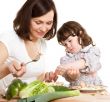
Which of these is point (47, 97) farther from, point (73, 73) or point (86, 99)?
point (73, 73)

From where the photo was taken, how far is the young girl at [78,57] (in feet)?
6.16

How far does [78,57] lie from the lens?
1.95m

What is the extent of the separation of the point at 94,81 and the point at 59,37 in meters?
0.31

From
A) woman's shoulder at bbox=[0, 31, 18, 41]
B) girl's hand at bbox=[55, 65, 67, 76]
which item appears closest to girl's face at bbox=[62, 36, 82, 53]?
girl's hand at bbox=[55, 65, 67, 76]

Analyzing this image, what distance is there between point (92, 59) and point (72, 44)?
0.15m

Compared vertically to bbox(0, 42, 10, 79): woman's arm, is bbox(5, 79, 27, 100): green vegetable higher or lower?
lower

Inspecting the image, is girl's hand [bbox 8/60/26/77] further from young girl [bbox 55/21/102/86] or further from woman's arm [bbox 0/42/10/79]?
young girl [bbox 55/21/102/86]

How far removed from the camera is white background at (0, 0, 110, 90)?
2.05 metres

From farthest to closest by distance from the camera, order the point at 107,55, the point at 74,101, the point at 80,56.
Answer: the point at 107,55 → the point at 80,56 → the point at 74,101

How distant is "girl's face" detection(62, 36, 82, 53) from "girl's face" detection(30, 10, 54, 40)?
22cm

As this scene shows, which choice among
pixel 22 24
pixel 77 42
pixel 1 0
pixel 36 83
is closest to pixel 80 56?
pixel 77 42

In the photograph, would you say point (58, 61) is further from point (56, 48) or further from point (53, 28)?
point (53, 28)

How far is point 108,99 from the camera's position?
121 centimetres

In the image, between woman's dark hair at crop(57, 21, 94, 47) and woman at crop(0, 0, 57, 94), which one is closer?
woman at crop(0, 0, 57, 94)
